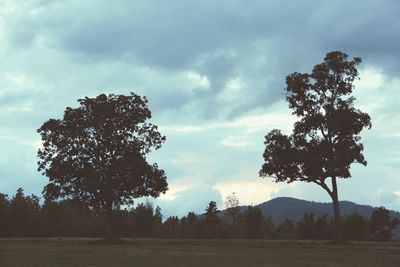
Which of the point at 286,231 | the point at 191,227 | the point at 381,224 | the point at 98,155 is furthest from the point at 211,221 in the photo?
the point at 98,155

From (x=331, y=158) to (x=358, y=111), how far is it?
5986 mm

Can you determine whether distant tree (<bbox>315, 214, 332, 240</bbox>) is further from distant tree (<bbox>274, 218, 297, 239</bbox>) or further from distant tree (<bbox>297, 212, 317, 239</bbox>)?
distant tree (<bbox>274, 218, 297, 239</bbox>)

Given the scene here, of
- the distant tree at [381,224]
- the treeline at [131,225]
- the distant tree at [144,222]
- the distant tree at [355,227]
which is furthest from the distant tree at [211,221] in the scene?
the distant tree at [381,224]

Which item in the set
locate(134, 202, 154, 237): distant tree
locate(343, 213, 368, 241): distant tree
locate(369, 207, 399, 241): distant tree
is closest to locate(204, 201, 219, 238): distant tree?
locate(134, 202, 154, 237): distant tree

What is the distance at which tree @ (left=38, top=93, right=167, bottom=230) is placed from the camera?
6056 centimetres

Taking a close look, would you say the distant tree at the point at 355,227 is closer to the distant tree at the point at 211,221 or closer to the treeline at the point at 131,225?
the treeline at the point at 131,225

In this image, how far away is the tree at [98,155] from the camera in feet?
199

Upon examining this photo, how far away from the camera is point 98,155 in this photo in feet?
203

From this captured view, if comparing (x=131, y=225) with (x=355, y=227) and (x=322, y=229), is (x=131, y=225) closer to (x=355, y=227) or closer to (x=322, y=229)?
(x=322, y=229)

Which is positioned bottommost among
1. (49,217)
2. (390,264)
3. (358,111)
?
(390,264)

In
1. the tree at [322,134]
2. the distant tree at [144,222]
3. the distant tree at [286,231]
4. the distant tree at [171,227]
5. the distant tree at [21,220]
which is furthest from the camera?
the distant tree at [171,227]

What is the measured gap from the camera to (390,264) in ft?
100

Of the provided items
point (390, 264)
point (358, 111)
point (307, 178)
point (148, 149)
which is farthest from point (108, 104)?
point (390, 264)

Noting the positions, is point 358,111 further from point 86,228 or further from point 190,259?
point 86,228
